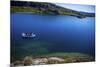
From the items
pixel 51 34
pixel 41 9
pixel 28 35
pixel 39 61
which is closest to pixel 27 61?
pixel 39 61

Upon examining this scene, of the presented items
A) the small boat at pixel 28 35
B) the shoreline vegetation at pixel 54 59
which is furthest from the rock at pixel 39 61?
the small boat at pixel 28 35

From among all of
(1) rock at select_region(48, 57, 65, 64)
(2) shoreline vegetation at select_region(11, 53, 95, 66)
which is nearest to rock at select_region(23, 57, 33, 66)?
(2) shoreline vegetation at select_region(11, 53, 95, 66)

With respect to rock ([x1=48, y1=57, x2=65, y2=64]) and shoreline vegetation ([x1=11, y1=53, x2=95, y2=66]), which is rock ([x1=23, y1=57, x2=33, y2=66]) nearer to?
shoreline vegetation ([x1=11, y1=53, x2=95, y2=66])

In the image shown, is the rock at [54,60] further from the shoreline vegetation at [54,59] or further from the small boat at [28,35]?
the small boat at [28,35]

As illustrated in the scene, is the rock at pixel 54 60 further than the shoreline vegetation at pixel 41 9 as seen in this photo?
Yes

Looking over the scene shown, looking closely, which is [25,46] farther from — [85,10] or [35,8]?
[85,10]
